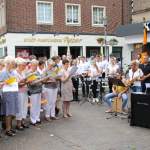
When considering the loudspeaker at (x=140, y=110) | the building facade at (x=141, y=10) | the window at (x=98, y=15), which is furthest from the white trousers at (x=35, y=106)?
the window at (x=98, y=15)

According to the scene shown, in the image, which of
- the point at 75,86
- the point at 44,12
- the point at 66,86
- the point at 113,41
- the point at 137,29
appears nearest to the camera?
the point at 66,86

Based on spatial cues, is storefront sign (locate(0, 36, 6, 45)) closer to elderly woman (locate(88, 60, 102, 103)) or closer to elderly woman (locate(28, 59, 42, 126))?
elderly woman (locate(88, 60, 102, 103))

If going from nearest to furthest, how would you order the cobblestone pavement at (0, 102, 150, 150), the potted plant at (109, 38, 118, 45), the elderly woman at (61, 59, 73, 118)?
the cobblestone pavement at (0, 102, 150, 150) → the elderly woman at (61, 59, 73, 118) → the potted plant at (109, 38, 118, 45)

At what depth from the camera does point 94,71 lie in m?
16.7

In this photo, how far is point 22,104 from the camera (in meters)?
11.0

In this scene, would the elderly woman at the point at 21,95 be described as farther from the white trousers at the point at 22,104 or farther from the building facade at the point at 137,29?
the building facade at the point at 137,29

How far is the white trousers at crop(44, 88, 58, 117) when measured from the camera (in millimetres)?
12305

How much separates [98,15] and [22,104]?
2578cm

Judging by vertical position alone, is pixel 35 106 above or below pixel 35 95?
below

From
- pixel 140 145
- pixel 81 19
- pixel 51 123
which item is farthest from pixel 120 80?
pixel 81 19

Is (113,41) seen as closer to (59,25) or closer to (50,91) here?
A: (59,25)

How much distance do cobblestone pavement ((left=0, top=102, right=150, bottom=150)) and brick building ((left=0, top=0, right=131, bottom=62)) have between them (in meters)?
18.9

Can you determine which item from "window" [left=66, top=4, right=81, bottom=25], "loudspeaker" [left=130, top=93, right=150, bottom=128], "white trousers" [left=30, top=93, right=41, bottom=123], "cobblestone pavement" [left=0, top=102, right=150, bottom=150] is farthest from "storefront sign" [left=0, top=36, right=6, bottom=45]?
"loudspeaker" [left=130, top=93, right=150, bottom=128]

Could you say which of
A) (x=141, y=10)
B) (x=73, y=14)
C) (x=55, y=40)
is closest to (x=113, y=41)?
(x=73, y=14)
